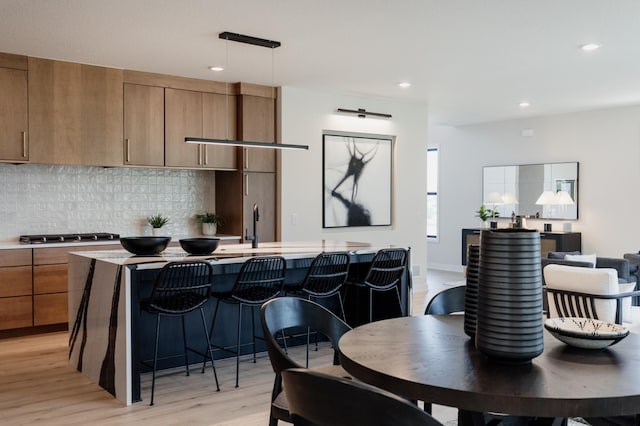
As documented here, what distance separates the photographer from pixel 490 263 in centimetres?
171

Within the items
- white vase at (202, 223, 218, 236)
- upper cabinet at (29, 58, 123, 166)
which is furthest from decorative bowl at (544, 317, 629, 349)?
white vase at (202, 223, 218, 236)

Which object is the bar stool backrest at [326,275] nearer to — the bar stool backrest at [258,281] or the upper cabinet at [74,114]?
the bar stool backrest at [258,281]

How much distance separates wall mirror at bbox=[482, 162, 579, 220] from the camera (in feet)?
29.3

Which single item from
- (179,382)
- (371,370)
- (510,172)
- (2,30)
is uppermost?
(2,30)

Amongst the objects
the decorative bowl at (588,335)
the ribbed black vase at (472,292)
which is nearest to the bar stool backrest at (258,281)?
the ribbed black vase at (472,292)

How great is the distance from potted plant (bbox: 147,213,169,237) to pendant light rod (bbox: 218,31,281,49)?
2464mm

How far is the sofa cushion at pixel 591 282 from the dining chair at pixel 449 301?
85.3 inches

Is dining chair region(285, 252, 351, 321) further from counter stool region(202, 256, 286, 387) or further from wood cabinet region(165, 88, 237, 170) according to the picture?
wood cabinet region(165, 88, 237, 170)

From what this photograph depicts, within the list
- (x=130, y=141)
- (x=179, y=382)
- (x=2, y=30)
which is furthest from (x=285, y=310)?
(x=130, y=141)

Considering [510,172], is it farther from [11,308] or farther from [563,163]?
[11,308]

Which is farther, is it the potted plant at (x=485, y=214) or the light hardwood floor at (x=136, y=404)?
the potted plant at (x=485, y=214)

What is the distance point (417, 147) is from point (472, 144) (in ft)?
7.82

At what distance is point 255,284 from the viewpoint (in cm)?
417

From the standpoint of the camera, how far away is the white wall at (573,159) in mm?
8367
